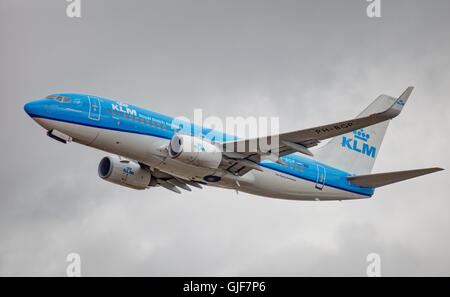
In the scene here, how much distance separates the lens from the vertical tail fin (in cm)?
4728

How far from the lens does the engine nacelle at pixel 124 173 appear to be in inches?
1719

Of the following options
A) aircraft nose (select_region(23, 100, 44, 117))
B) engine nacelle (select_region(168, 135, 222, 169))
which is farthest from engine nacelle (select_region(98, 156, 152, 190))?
aircraft nose (select_region(23, 100, 44, 117))

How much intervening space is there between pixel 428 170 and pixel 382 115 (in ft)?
23.5

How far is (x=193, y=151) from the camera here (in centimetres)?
3631

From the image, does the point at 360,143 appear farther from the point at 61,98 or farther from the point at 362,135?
the point at 61,98

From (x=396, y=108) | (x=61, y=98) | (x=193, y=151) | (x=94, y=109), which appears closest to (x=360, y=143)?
(x=396, y=108)

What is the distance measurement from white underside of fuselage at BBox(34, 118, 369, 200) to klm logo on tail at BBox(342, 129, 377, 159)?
7.72 m

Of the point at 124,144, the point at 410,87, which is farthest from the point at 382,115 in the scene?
the point at 124,144

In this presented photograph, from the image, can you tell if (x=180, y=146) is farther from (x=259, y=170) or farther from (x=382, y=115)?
(x=382, y=115)

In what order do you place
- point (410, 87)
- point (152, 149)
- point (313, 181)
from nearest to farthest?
point (410, 87), point (152, 149), point (313, 181)

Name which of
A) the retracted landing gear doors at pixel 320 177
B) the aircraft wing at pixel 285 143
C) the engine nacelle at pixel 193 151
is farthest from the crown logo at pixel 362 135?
the engine nacelle at pixel 193 151

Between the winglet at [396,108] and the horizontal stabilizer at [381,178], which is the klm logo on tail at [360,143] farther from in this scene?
the winglet at [396,108]

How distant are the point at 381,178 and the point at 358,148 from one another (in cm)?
656

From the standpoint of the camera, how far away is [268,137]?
3697cm
